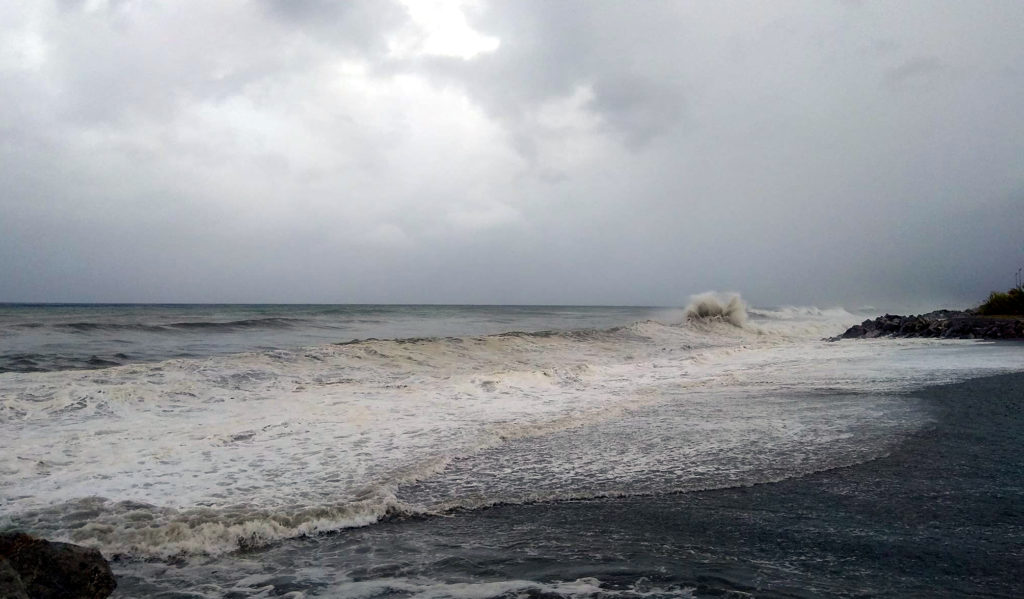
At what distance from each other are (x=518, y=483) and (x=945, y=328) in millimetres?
27718

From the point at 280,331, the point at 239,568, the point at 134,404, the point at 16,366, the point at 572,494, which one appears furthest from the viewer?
the point at 280,331

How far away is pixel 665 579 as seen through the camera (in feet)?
11.8

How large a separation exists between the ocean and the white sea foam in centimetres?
4

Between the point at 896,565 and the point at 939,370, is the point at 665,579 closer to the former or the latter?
the point at 896,565

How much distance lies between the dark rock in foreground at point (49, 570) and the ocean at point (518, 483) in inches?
18.5

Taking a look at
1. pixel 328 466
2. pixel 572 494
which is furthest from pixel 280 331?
pixel 572 494

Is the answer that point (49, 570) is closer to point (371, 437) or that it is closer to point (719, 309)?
point (371, 437)

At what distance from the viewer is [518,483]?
18.8 feet

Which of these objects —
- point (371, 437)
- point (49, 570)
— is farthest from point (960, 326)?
point (49, 570)

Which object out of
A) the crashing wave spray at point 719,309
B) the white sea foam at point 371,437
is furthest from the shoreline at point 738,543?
the crashing wave spray at point 719,309

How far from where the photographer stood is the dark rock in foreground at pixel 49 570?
2975mm

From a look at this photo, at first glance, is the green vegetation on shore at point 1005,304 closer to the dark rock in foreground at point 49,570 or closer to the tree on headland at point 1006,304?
the tree on headland at point 1006,304

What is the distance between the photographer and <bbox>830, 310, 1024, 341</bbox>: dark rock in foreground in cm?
2483

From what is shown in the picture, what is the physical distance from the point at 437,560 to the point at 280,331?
2669 centimetres
